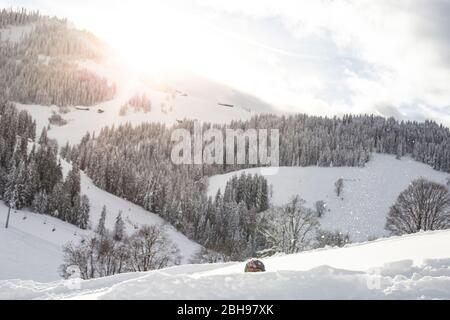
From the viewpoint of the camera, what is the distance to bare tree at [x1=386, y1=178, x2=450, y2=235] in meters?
57.9

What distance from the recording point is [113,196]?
157 m

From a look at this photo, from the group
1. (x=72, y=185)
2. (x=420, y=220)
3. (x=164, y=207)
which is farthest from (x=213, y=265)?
(x=164, y=207)

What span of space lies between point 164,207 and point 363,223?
86.0 m

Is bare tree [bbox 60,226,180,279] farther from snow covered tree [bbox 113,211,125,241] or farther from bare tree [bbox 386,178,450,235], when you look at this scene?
snow covered tree [bbox 113,211,125,241]

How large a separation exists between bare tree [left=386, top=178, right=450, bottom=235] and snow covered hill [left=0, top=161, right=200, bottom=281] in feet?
158

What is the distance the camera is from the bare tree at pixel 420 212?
190 ft

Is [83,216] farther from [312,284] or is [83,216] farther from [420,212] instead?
[312,284]

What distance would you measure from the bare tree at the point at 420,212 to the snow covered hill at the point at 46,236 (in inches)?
1899

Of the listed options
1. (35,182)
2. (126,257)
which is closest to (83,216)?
(35,182)

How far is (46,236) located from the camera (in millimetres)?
95250

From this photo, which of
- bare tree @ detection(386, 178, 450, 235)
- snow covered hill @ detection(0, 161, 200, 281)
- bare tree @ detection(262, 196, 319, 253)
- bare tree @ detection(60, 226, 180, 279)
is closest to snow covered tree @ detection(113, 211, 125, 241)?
snow covered hill @ detection(0, 161, 200, 281)

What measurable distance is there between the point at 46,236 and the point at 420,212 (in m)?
70.7

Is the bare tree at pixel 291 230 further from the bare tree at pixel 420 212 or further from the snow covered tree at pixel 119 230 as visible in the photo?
the snow covered tree at pixel 119 230
